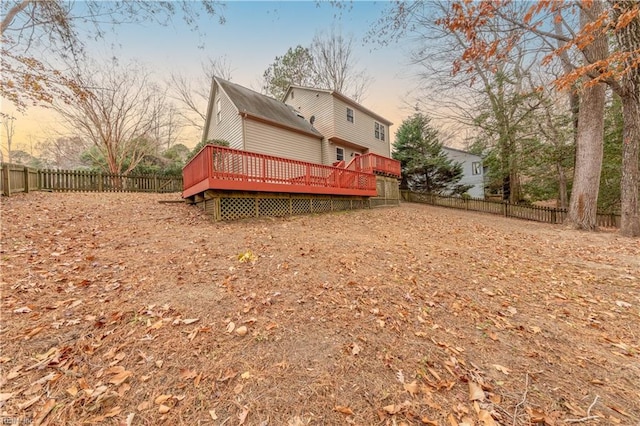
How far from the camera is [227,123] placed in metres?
13.4

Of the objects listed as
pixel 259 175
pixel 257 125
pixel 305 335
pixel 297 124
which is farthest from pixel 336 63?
pixel 305 335

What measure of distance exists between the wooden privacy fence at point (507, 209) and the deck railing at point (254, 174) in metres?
10.8

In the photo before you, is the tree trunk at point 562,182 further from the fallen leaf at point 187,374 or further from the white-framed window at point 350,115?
the fallen leaf at point 187,374

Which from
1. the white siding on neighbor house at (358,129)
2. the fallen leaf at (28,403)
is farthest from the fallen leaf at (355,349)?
the white siding on neighbor house at (358,129)

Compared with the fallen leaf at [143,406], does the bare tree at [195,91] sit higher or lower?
higher

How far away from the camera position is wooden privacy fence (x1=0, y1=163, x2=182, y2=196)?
8.30 metres

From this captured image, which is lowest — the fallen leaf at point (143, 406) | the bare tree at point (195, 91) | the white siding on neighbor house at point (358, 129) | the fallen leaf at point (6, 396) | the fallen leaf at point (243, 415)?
the fallen leaf at point (243, 415)

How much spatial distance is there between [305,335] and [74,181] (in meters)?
15.5

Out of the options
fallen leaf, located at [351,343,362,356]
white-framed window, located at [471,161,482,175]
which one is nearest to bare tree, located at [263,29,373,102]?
white-framed window, located at [471,161,482,175]

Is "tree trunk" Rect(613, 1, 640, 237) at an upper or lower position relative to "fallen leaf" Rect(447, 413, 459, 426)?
upper

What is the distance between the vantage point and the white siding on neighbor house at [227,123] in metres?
12.3

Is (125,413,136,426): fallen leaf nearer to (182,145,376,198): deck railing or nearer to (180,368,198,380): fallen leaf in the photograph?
(180,368,198,380): fallen leaf

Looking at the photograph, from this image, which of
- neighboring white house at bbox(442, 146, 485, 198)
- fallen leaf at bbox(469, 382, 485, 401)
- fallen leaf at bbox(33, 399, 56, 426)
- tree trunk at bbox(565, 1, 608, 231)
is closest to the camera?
fallen leaf at bbox(33, 399, 56, 426)

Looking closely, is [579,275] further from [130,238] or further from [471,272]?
[130,238]
